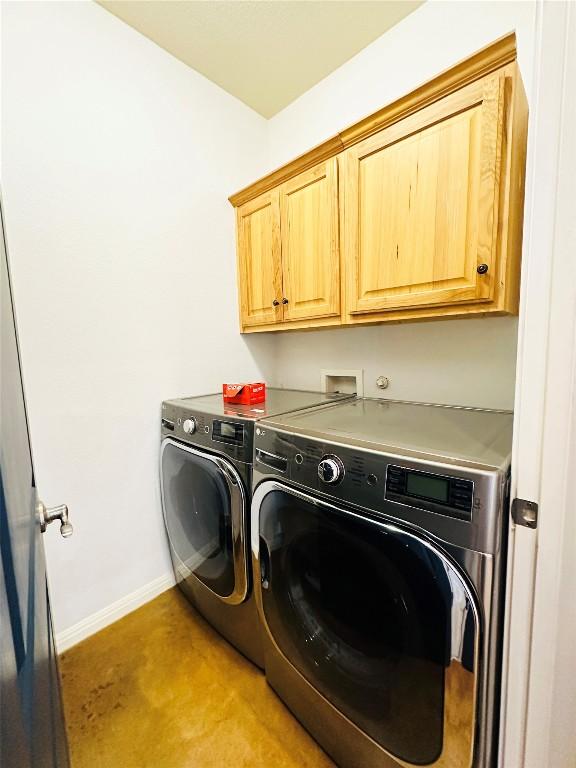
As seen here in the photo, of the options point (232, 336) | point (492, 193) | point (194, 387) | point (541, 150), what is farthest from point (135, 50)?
point (541, 150)

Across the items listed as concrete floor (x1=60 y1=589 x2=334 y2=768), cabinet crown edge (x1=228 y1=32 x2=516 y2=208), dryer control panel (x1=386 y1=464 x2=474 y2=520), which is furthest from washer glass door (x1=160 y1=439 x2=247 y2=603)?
cabinet crown edge (x1=228 y1=32 x2=516 y2=208)

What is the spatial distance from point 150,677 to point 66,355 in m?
1.34

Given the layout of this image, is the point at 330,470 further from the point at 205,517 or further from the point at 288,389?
the point at 288,389

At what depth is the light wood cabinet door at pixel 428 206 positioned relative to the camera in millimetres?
986

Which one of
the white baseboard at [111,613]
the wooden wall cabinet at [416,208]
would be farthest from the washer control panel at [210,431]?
the white baseboard at [111,613]

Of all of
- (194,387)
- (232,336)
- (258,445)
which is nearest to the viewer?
(258,445)

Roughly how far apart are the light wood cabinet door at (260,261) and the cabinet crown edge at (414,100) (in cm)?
16

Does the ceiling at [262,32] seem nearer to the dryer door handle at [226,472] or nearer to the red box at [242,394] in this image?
the red box at [242,394]

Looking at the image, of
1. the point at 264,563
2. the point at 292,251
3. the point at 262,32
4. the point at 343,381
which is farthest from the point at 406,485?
the point at 262,32

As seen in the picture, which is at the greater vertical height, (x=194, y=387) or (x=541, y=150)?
(x=541, y=150)

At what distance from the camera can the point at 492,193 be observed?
969mm

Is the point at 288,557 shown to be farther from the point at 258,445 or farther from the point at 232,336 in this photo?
the point at 232,336

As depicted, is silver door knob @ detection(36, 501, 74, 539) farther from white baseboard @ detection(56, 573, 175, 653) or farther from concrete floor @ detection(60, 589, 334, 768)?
white baseboard @ detection(56, 573, 175, 653)

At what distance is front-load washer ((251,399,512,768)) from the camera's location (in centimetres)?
66
